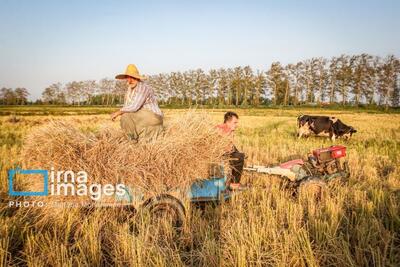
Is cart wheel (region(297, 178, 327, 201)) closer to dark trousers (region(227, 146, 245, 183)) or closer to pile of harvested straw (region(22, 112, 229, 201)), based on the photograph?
dark trousers (region(227, 146, 245, 183))

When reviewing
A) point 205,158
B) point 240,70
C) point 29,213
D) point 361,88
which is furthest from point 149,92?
point 240,70

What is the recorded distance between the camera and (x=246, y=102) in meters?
68.4

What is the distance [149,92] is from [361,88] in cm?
6451

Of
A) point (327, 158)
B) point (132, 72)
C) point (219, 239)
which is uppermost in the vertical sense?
point (132, 72)

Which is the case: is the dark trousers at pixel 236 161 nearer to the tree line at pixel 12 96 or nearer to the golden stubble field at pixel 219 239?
the golden stubble field at pixel 219 239

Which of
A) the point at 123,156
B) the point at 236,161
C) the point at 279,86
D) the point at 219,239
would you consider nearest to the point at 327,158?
the point at 236,161

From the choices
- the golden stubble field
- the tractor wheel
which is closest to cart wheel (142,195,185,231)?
the tractor wheel

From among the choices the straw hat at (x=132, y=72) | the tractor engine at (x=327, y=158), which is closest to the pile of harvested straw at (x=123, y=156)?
the straw hat at (x=132, y=72)

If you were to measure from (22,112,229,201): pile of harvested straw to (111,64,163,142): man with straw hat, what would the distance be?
1.81 feet

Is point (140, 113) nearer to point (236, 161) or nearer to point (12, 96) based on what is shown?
point (236, 161)

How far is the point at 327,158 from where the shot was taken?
5410mm

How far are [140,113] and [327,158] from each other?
3.32m

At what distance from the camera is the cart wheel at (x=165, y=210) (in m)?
3.71

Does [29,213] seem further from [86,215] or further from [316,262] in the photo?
[316,262]
